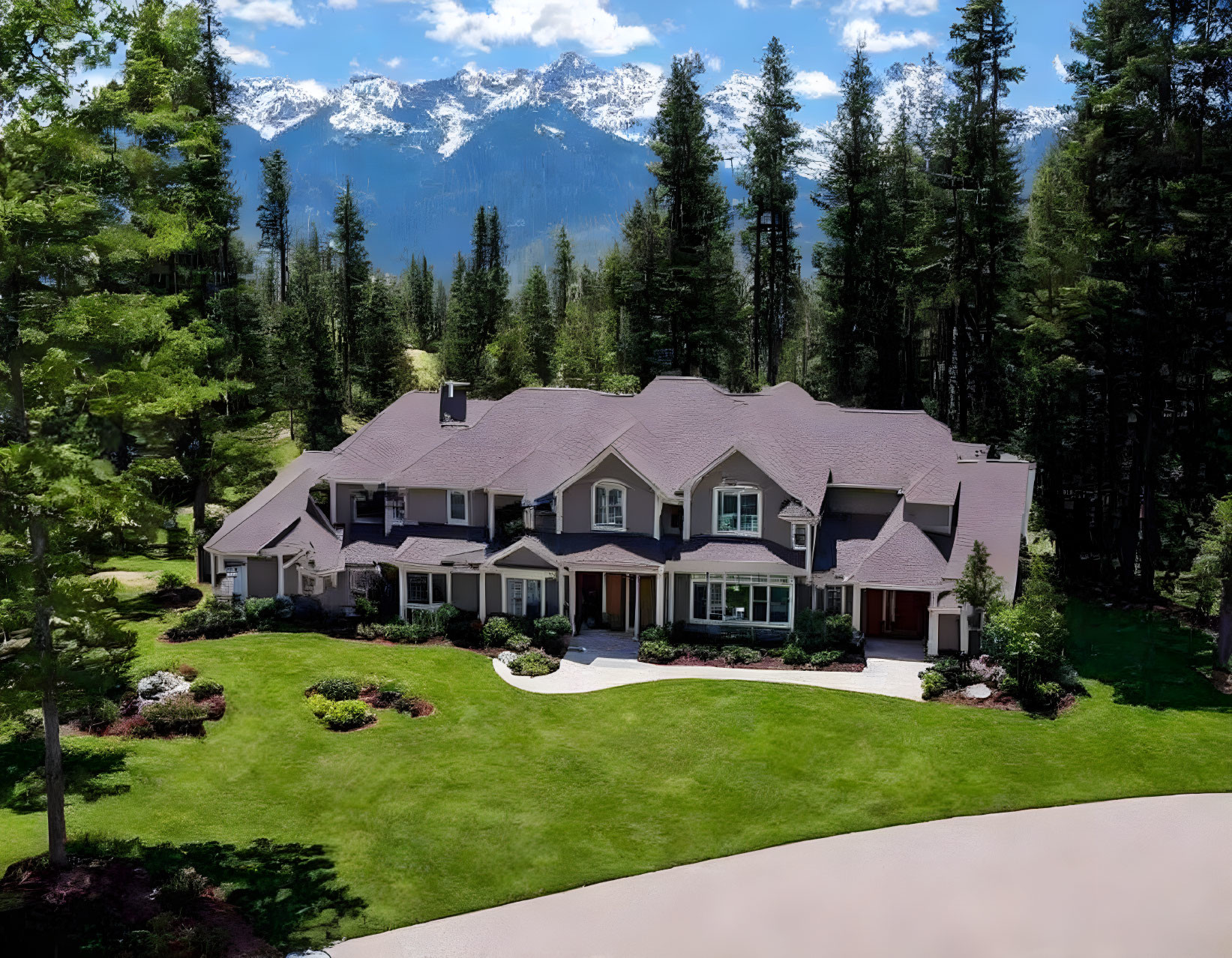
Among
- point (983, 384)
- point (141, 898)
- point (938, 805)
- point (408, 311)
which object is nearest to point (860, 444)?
point (983, 384)

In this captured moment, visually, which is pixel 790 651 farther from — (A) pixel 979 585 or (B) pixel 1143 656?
(B) pixel 1143 656

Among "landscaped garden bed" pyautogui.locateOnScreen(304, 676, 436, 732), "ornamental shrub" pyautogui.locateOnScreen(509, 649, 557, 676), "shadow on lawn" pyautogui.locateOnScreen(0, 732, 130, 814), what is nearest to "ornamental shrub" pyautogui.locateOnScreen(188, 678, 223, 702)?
"landscaped garden bed" pyautogui.locateOnScreen(304, 676, 436, 732)

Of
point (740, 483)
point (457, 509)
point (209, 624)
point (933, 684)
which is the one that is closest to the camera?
point (933, 684)

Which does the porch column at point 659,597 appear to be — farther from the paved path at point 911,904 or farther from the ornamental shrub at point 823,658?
the paved path at point 911,904

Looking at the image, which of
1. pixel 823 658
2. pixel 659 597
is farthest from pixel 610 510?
pixel 823 658

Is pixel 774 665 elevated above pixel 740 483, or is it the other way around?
pixel 740 483

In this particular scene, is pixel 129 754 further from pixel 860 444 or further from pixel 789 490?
pixel 860 444
